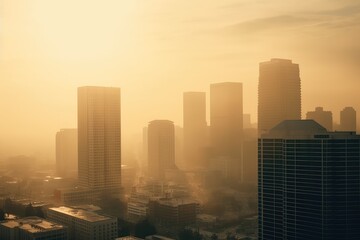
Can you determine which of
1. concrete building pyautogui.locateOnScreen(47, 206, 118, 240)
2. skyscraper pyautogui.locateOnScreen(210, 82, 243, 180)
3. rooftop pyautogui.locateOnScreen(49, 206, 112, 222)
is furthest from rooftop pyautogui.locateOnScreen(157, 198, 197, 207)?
skyscraper pyautogui.locateOnScreen(210, 82, 243, 180)

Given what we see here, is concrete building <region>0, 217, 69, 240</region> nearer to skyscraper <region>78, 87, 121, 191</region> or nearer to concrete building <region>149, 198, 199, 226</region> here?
concrete building <region>149, 198, 199, 226</region>

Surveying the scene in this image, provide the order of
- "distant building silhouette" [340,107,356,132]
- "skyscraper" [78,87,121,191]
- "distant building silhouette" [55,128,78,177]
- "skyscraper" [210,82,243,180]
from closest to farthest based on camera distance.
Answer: "distant building silhouette" [340,107,356,132] < "skyscraper" [78,87,121,191] < "distant building silhouette" [55,128,78,177] < "skyscraper" [210,82,243,180]

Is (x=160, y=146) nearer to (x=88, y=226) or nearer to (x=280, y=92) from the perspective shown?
(x=280, y=92)

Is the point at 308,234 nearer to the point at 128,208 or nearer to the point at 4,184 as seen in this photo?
the point at 128,208

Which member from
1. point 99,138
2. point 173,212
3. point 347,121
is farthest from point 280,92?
point 173,212

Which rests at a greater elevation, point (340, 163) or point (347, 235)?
point (340, 163)

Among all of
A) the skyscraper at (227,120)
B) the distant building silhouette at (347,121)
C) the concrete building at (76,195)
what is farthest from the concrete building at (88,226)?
the skyscraper at (227,120)

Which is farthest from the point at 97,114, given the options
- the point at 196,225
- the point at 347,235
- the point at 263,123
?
the point at 347,235
